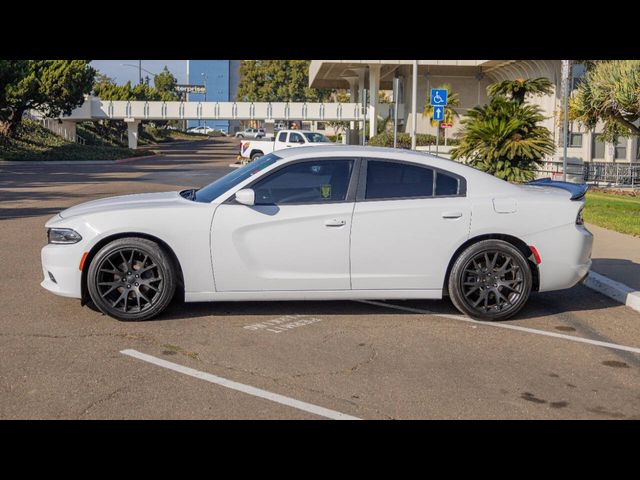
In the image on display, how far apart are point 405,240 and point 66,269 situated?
3.11 m

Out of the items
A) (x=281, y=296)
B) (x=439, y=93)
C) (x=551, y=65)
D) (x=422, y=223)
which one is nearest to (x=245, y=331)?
(x=281, y=296)

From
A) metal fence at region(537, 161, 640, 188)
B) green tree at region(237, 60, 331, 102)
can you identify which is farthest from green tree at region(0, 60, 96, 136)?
green tree at region(237, 60, 331, 102)

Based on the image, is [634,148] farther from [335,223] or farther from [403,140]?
[335,223]

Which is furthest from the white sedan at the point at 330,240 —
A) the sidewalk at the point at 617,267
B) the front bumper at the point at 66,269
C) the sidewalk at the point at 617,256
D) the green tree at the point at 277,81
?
the green tree at the point at 277,81

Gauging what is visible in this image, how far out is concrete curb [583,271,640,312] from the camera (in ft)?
27.0

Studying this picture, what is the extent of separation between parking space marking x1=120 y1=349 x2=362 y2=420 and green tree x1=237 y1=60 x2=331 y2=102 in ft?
317

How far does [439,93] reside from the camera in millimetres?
24453

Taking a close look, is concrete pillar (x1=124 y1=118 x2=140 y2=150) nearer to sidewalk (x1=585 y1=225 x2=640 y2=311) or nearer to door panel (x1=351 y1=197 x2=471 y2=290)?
sidewalk (x1=585 y1=225 x2=640 y2=311)

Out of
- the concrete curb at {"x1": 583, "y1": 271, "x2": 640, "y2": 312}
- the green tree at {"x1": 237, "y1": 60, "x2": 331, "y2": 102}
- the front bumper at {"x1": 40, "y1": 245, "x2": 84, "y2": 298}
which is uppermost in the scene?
the green tree at {"x1": 237, "y1": 60, "x2": 331, "y2": 102}

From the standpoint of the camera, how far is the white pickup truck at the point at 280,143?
118 feet

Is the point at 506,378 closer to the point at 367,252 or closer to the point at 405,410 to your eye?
the point at 405,410

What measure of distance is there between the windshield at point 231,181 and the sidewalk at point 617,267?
3.95 meters
